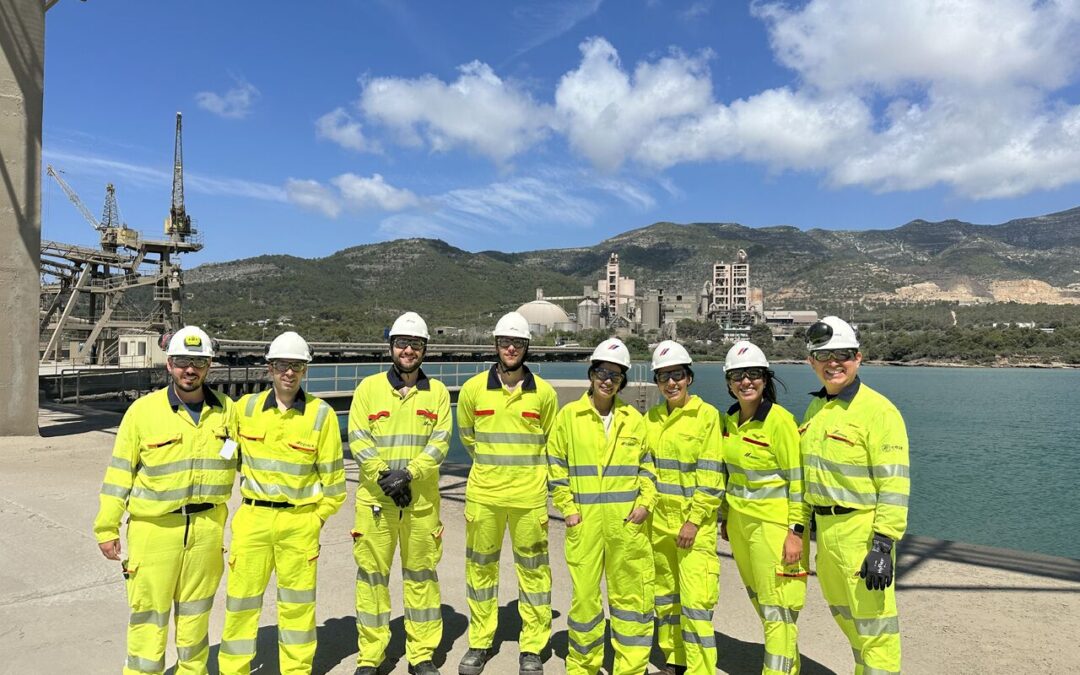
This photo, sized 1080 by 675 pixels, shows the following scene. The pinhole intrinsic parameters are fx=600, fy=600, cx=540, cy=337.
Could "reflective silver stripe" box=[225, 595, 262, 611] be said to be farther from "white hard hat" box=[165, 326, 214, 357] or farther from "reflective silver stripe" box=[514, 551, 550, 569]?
"reflective silver stripe" box=[514, 551, 550, 569]

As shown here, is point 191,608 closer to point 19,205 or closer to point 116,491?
point 116,491

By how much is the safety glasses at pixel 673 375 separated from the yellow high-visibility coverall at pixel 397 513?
1.40m

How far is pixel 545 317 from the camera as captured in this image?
518 feet

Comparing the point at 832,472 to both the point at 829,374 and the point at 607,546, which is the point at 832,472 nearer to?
the point at 829,374

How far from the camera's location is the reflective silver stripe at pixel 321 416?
3.69 metres

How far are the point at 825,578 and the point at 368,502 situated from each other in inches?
110

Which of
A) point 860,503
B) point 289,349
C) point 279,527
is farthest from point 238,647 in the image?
point 860,503

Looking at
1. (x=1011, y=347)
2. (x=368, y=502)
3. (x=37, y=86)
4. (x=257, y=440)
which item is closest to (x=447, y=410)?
(x=368, y=502)

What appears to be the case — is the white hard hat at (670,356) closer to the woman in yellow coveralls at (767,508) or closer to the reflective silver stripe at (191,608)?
the woman in yellow coveralls at (767,508)

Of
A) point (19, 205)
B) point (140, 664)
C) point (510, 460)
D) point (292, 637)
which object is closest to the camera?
point (140, 664)

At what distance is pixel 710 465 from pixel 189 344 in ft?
10.5

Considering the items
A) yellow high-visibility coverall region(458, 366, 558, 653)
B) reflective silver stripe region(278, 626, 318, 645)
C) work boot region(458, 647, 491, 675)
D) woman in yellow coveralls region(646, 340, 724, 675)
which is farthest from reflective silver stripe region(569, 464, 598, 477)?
reflective silver stripe region(278, 626, 318, 645)

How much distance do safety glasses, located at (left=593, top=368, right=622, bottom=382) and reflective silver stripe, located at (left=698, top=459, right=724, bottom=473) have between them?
728 mm

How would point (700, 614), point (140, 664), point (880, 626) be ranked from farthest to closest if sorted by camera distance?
point (700, 614)
point (140, 664)
point (880, 626)
